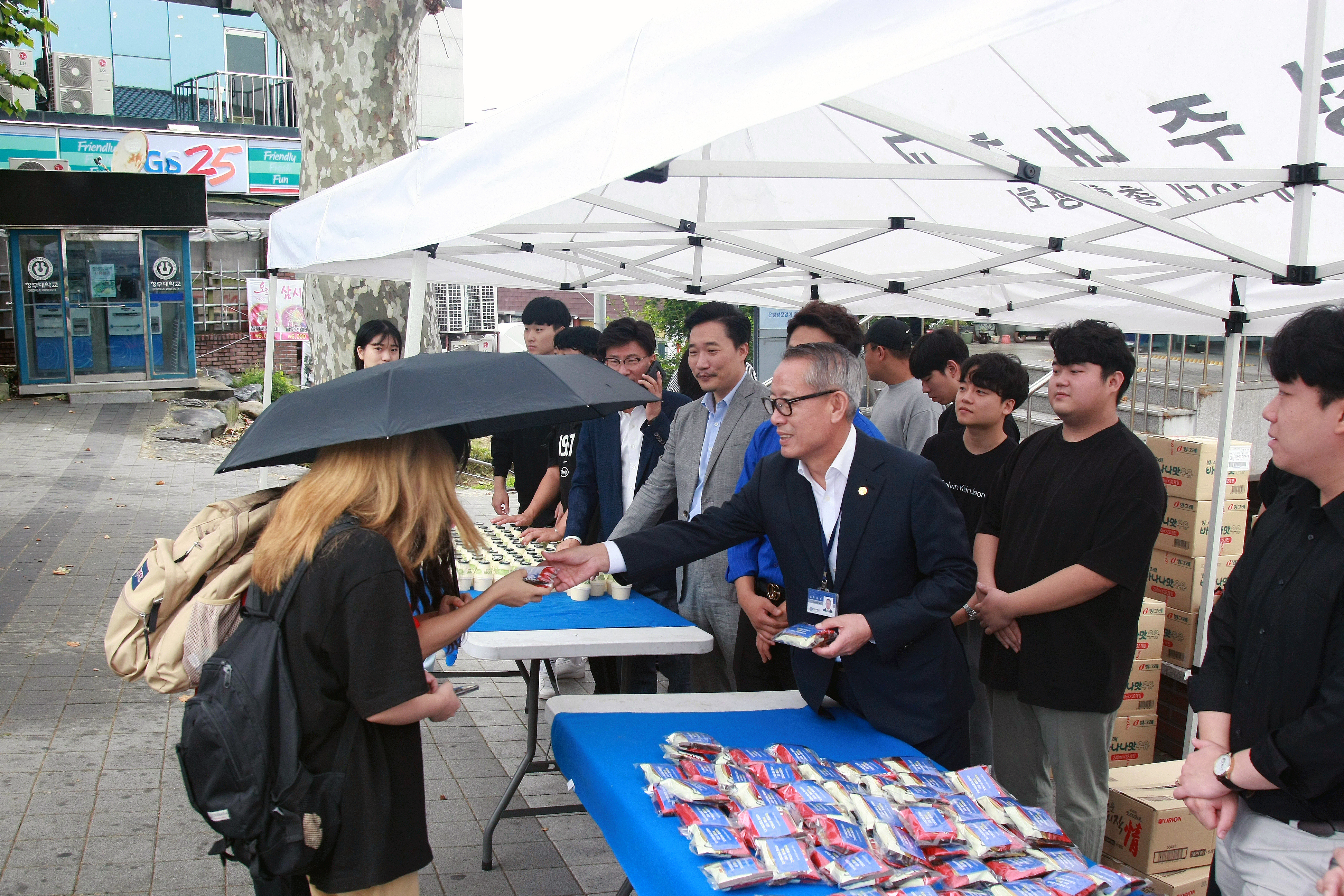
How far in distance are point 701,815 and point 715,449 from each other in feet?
6.27

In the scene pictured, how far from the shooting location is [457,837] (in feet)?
12.0

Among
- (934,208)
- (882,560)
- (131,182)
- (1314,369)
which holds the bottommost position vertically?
(882,560)

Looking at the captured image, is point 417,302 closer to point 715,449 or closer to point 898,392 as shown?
point 715,449

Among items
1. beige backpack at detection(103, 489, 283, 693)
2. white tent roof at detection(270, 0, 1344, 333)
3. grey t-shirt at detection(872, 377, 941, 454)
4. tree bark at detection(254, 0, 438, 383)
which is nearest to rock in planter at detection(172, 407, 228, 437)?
tree bark at detection(254, 0, 438, 383)

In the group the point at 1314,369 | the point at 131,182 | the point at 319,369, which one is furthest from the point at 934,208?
the point at 131,182

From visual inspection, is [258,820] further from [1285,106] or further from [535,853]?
[1285,106]

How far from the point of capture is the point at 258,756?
6.11ft

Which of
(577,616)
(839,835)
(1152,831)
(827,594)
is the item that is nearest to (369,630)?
(839,835)

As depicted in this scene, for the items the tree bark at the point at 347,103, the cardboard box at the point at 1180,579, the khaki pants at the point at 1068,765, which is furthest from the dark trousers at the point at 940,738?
the tree bark at the point at 347,103

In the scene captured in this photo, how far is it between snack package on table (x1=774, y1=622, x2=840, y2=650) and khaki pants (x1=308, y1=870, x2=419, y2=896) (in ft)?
3.29

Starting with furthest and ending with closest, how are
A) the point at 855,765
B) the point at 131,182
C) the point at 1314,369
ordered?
1. the point at 131,182
2. the point at 855,765
3. the point at 1314,369

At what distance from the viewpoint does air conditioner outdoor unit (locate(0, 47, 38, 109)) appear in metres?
18.5

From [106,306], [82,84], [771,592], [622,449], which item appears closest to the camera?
[771,592]

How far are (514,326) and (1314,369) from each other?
2042 centimetres
